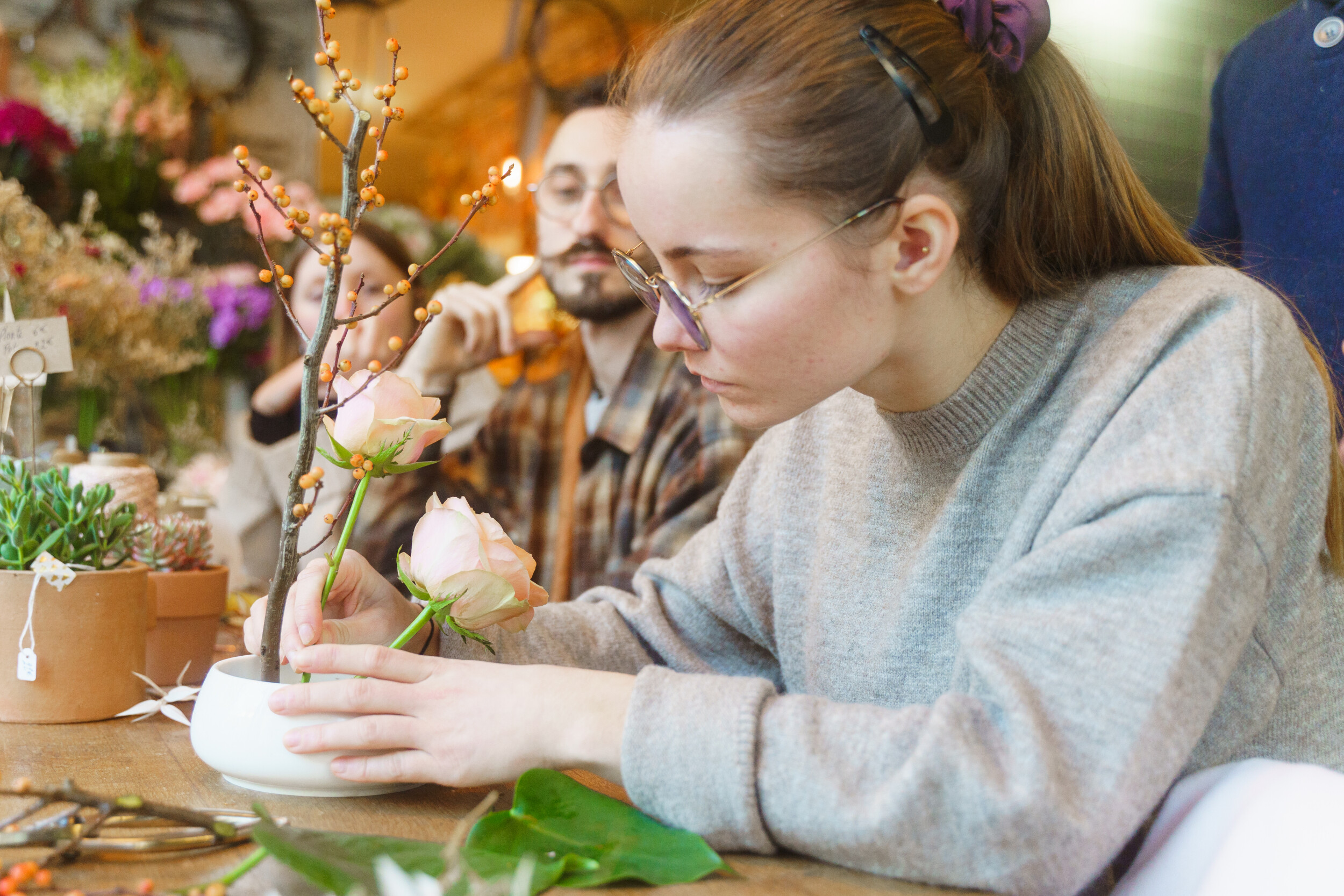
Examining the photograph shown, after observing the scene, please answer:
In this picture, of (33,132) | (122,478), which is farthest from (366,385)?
(33,132)

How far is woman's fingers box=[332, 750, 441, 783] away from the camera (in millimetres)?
690

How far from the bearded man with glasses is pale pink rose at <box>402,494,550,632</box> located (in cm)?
111

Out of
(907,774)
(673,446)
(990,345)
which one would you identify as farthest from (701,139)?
A: (673,446)

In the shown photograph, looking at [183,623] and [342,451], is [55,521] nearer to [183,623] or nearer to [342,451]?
[183,623]

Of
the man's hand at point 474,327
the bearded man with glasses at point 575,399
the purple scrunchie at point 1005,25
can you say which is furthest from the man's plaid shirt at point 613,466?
the purple scrunchie at point 1005,25

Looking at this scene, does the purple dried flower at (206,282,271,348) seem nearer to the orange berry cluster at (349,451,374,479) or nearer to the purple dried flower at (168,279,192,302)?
the purple dried flower at (168,279,192,302)

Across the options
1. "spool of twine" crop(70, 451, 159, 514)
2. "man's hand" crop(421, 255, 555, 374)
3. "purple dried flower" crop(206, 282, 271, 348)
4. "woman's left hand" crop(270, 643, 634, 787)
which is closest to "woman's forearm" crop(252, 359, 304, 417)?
"purple dried flower" crop(206, 282, 271, 348)

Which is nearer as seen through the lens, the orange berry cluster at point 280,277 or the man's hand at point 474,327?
the orange berry cluster at point 280,277

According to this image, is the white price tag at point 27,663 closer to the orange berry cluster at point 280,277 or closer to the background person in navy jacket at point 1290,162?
the orange berry cluster at point 280,277

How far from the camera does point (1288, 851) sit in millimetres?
578

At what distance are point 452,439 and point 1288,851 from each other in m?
1.73

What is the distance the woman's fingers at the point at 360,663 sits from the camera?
71cm

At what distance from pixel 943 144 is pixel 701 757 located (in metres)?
0.48

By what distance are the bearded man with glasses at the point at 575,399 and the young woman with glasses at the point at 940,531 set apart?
2.87 ft
